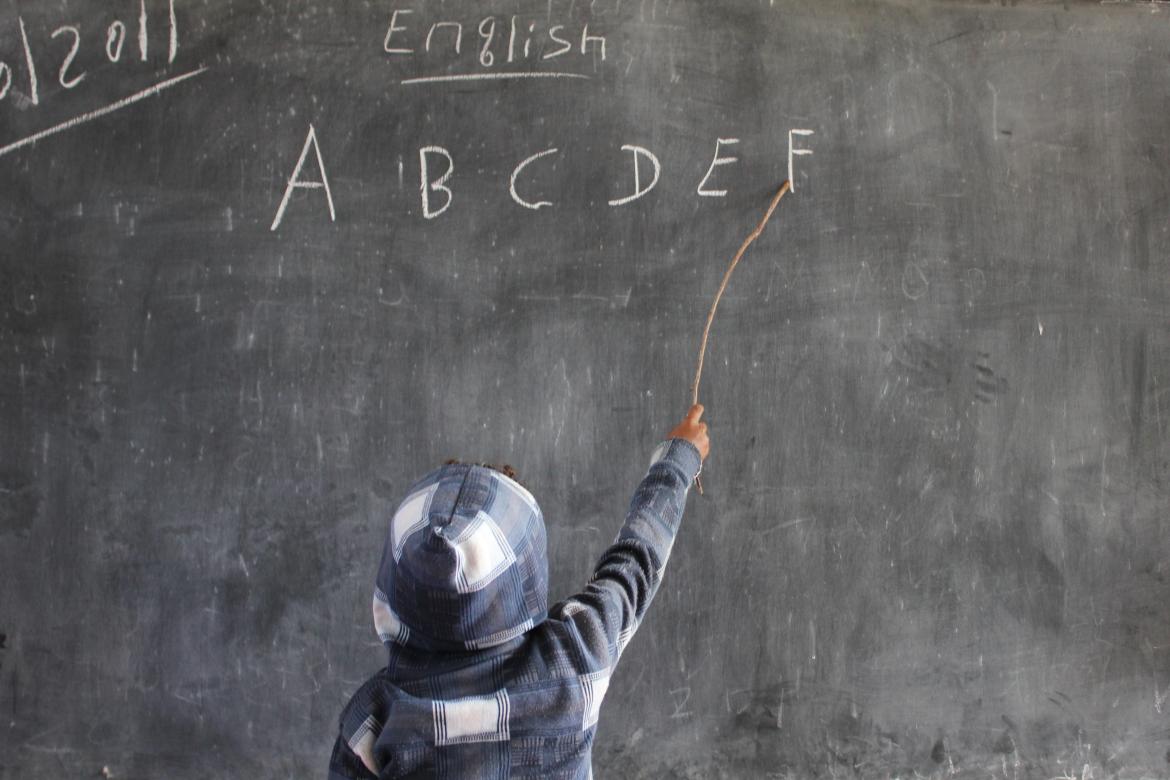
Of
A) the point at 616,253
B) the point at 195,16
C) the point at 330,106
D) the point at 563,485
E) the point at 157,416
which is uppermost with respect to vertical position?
the point at 195,16

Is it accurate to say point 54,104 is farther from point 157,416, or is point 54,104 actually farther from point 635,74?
point 635,74

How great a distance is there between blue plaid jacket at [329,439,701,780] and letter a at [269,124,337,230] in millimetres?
908

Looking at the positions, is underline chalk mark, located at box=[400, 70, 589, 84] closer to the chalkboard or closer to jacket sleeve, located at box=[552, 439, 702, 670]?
the chalkboard

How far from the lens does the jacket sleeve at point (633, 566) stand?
41.2 inches

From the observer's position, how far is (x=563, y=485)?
1755 mm

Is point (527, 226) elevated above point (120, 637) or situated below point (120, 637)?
above

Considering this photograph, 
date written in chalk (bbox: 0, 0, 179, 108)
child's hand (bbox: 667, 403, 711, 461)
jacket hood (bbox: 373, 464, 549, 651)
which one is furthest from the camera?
date written in chalk (bbox: 0, 0, 179, 108)

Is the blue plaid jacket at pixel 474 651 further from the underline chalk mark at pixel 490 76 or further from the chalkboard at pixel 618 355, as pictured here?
the underline chalk mark at pixel 490 76

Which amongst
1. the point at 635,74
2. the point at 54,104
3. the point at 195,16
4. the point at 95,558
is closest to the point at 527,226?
the point at 635,74

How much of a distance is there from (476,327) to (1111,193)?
1277 millimetres

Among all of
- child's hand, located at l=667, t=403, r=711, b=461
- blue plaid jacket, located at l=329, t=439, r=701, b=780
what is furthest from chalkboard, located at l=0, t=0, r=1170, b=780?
blue plaid jacket, located at l=329, t=439, r=701, b=780

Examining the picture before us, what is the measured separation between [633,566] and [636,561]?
0.5 inches

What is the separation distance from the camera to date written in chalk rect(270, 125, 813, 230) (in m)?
1.72

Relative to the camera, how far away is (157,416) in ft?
5.65
